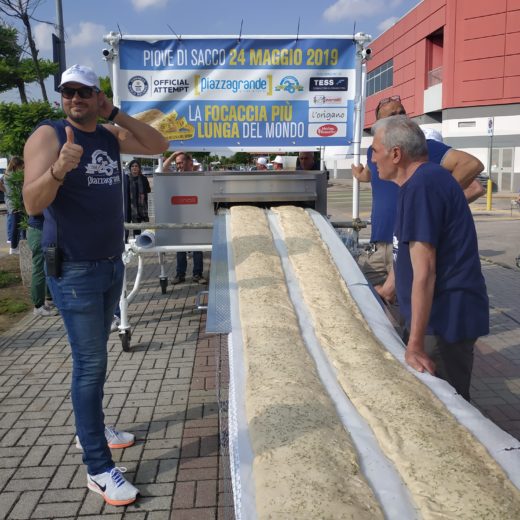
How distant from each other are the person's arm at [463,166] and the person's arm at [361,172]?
A: 42.3 inches

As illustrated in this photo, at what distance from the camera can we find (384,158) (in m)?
2.70

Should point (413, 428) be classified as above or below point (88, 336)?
below

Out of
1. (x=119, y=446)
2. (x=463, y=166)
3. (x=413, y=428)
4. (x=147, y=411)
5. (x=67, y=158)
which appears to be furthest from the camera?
(x=147, y=411)

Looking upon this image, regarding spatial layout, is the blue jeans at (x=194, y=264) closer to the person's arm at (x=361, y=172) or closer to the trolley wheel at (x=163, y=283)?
the trolley wheel at (x=163, y=283)

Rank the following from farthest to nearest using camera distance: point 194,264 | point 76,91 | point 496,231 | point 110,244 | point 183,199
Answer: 1. point 496,231
2. point 194,264
3. point 183,199
4. point 110,244
5. point 76,91

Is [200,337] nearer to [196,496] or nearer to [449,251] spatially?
[196,496]

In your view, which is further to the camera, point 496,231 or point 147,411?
point 496,231

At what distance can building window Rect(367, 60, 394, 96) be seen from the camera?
45.1 m

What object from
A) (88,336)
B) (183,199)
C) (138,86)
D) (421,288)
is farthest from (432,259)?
(138,86)

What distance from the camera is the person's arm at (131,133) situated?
301cm

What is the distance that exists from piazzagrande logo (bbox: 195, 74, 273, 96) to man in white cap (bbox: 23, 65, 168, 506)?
2.57 metres

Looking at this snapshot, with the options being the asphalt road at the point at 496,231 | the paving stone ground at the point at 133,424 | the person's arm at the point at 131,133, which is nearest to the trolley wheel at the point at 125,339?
the paving stone ground at the point at 133,424

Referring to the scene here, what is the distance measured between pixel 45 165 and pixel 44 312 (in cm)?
460

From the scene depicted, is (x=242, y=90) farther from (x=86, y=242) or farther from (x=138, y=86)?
(x=86, y=242)
